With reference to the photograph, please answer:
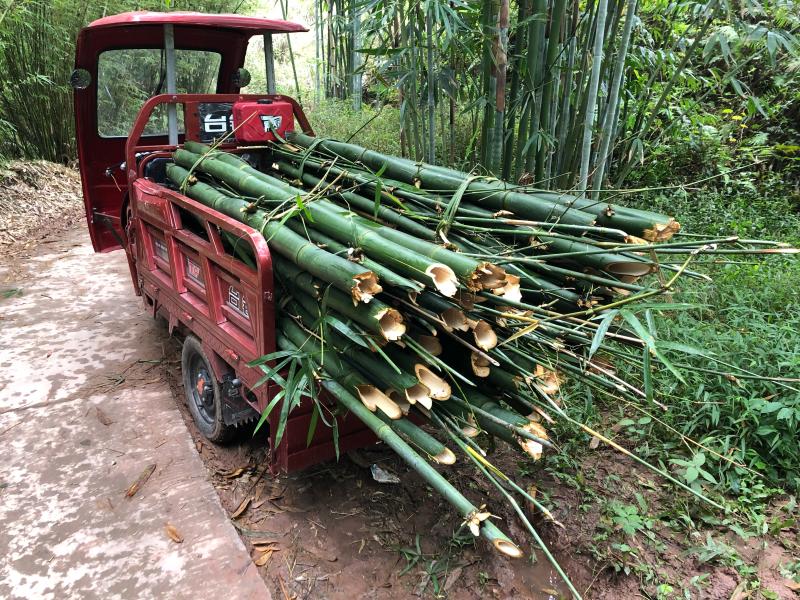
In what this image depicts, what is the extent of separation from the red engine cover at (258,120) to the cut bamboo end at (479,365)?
7.41ft

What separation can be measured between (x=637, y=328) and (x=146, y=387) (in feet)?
10.0

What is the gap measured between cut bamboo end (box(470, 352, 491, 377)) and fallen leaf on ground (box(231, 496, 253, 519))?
1344mm

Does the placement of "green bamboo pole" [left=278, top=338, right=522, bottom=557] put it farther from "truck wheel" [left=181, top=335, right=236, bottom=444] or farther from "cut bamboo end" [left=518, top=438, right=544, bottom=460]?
"truck wheel" [left=181, top=335, right=236, bottom=444]

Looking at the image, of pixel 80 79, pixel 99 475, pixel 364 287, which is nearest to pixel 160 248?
pixel 99 475

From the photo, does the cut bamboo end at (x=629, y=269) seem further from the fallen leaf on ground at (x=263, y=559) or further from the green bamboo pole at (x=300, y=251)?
the fallen leaf on ground at (x=263, y=559)

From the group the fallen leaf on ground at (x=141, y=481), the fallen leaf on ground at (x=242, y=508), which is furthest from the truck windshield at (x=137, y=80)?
the fallen leaf on ground at (x=242, y=508)

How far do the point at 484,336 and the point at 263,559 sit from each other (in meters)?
1.32

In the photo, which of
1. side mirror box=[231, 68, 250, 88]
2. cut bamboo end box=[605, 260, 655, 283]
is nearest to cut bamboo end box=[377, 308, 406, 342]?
cut bamboo end box=[605, 260, 655, 283]

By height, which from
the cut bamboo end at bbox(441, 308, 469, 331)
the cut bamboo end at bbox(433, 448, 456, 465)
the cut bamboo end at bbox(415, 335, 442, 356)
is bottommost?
the cut bamboo end at bbox(433, 448, 456, 465)

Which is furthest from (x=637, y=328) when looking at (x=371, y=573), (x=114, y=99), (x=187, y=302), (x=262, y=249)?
(x=114, y=99)

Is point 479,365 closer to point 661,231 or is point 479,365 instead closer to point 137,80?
point 661,231

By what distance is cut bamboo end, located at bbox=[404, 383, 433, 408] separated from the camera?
1.69 meters

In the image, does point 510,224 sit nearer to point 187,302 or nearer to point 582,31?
point 187,302

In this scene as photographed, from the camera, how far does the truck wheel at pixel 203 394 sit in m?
2.76
